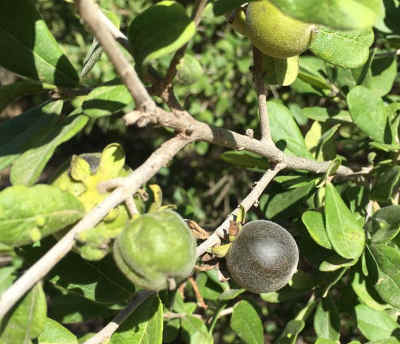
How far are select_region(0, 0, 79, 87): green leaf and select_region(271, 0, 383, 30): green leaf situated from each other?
71 cm

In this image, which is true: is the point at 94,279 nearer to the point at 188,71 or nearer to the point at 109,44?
the point at 188,71

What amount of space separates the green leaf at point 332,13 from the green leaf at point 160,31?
0.26 meters

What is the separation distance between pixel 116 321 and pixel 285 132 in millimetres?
996

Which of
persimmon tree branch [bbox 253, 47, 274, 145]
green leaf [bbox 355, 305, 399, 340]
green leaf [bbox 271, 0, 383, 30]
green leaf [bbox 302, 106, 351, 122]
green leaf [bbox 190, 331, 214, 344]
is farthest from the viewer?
green leaf [bbox 302, 106, 351, 122]

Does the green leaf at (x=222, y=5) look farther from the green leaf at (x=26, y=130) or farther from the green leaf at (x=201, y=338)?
the green leaf at (x=201, y=338)

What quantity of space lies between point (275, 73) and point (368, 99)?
472mm

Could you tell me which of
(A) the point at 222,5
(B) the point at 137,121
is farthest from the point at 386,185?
(B) the point at 137,121

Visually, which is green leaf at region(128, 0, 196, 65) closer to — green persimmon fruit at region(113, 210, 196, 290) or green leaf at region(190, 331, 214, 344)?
green persimmon fruit at region(113, 210, 196, 290)

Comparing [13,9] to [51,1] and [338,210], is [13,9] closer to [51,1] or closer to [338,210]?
[338,210]

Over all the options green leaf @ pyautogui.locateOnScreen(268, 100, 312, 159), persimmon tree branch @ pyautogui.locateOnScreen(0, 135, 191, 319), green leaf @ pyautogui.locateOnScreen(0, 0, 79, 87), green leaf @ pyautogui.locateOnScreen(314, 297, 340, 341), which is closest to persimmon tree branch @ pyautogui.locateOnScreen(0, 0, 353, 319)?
persimmon tree branch @ pyautogui.locateOnScreen(0, 135, 191, 319)

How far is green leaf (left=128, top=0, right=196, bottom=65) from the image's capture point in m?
1.11

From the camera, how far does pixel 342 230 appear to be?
1631 millimetres

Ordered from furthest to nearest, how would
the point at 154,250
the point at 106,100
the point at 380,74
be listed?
the point at 380,74, the point at 106,100, the point at 154,250

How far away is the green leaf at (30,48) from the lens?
1.28m
